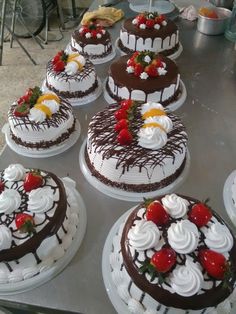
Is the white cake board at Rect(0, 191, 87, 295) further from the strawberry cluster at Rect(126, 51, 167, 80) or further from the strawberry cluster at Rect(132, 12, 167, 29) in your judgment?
the strawberry cluster at Rect(132, 12, 167, 29)

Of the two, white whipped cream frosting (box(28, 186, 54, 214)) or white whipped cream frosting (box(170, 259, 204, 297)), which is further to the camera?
white whipped cream frosting (box(28, 186, 54, 214))

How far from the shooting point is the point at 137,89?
2.18 meters

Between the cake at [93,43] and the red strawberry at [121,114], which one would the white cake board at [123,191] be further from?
the cake at [93,43]

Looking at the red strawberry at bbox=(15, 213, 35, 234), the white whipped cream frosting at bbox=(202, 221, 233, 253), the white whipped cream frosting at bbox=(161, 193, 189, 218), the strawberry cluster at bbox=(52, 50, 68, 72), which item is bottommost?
the red strawberry at bbox=(15, 213, 35, 234)

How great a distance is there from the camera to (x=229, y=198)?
5.80ft

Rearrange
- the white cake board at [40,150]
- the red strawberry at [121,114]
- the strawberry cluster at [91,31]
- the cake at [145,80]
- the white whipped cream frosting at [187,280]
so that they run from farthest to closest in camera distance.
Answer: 1. the strawberry cluster at [91,31]
2. the cake at [145,80]
3. the white cake board at [40,150]
4. the red strawberry at [121,114]
5. the white whipped cream frosting at [187,280]

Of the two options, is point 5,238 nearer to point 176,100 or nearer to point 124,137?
point 124,137

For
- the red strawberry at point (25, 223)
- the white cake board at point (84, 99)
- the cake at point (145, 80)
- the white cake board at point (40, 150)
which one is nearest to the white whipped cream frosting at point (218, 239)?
the red strawberry at point (25, 223)

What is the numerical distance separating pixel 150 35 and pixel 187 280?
203 cm

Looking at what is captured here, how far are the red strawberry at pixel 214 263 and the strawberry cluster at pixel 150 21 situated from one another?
2.00m

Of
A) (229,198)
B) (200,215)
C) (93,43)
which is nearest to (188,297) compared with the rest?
(200,215)

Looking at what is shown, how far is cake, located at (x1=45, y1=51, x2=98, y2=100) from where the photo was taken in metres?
2.24

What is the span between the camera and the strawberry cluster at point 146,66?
2215 mm

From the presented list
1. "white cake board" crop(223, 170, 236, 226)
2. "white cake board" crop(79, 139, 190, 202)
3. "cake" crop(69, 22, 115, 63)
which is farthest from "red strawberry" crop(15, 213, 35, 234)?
"cake" crop(69, 22, 115, 63)
